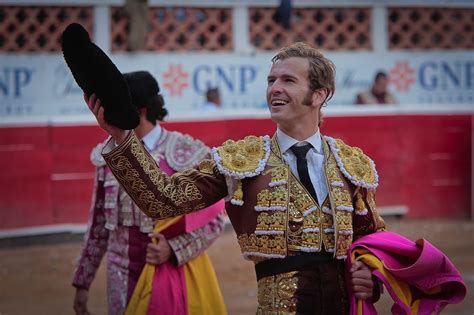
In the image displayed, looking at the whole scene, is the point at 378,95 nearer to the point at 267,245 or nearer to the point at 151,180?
the point at 267,245

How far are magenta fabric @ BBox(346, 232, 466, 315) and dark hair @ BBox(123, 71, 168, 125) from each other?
122cm

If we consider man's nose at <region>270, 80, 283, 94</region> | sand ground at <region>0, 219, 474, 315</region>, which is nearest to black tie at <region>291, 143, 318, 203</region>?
man's nose at <region>270, 80, 283, 94</region>

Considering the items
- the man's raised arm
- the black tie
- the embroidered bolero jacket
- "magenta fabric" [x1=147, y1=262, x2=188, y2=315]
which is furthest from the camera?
"magenta fabric" [x1=147, y1=262, x2=188, y2=315]

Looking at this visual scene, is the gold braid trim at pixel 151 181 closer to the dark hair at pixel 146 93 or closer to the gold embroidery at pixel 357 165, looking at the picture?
the gold embroidery at pixel 357 165

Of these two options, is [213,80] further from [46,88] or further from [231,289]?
[231,289]

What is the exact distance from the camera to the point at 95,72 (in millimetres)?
2723

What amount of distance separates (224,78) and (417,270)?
874cm

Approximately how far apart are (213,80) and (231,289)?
15.6ft

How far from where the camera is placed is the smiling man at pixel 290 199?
10.00 feet

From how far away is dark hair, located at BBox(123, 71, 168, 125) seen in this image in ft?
13.1

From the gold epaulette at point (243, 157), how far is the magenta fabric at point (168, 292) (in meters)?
0.94

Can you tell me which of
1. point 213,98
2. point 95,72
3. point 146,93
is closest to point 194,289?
point 146,93

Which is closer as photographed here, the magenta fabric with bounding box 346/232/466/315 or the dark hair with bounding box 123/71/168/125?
the magenta fabric with bounding box 346/232/466/315

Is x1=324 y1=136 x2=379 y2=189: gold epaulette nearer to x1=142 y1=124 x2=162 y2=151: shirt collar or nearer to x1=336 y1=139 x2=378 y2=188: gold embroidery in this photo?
x1=336 y1=139 x2=378 y2=188: gold embroidery
